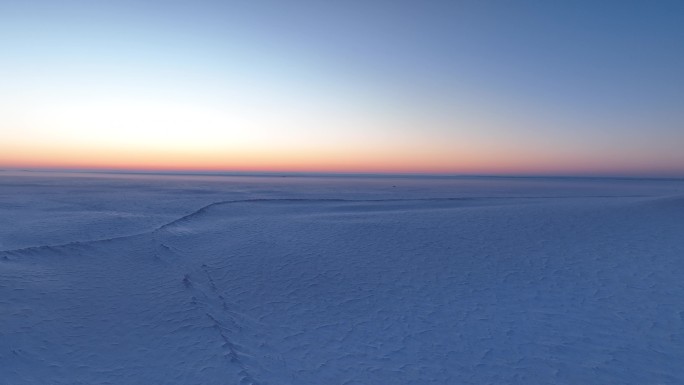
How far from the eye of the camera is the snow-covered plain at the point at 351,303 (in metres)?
7.11

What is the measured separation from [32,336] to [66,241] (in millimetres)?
8389

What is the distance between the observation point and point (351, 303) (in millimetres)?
10039

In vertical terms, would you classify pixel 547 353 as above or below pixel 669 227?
below

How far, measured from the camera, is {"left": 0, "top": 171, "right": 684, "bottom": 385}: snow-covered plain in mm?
7113

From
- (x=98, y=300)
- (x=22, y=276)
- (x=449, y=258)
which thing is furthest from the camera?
(x=449, y=258)

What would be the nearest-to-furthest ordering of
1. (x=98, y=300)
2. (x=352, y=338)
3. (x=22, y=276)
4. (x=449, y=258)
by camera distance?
(x=352, y=338)
(x=98, y=300)
(x=22, y=276)
(x=449, y=258)

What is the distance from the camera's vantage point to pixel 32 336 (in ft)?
26.2

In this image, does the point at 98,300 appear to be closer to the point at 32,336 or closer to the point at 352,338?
the point at 32,336

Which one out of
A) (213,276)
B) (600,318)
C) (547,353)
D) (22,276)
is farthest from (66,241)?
(600,318)

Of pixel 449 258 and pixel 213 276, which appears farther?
pixel 449 258

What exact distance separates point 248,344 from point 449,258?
7.58 m

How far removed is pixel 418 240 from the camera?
50.2 ft

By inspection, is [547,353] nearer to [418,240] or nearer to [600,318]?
[600,318]

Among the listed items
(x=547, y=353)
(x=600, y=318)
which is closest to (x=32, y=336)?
(x=547, y=353)
